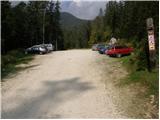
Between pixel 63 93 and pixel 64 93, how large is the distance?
0.06 m

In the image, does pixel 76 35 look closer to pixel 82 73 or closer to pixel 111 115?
pixel 82 73

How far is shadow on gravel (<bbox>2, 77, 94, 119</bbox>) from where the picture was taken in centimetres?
1668

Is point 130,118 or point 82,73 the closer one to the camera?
point 130,118

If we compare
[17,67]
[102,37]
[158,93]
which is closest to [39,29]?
[102,37]

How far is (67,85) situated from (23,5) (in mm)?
58406

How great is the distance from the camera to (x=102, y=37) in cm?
10712

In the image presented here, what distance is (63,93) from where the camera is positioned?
A: 68.4 feet

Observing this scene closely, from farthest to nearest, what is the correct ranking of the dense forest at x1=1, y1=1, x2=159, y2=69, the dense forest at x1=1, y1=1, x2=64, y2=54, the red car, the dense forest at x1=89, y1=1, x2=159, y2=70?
the dense forest at x1=1, y1=1, x2=64, y2=54
the dense forest at x1=1, y1=1, x2=159, y2=69
the red car
the dense forest at x1=89, y1=1, x2=159, y2=70

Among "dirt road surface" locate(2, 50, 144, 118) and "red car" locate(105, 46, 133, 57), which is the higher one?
"red car" locate(105, 46, 133, 57)

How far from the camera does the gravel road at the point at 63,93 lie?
16.8 m

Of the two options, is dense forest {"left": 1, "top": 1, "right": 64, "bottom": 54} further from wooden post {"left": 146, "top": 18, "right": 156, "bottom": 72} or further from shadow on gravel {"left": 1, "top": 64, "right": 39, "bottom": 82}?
wooden post {"left": 146, "top": 18, "right": 156, "bottom": 72}

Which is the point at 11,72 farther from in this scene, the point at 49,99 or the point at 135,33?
the point at 135,33

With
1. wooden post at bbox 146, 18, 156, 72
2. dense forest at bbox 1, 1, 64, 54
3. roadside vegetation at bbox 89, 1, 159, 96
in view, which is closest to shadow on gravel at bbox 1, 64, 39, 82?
roadside vegetation at bbox 89, 1, 159, 96

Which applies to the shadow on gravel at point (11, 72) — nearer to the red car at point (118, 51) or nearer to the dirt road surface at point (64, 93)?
the dirt road surface at point (64, 93)
